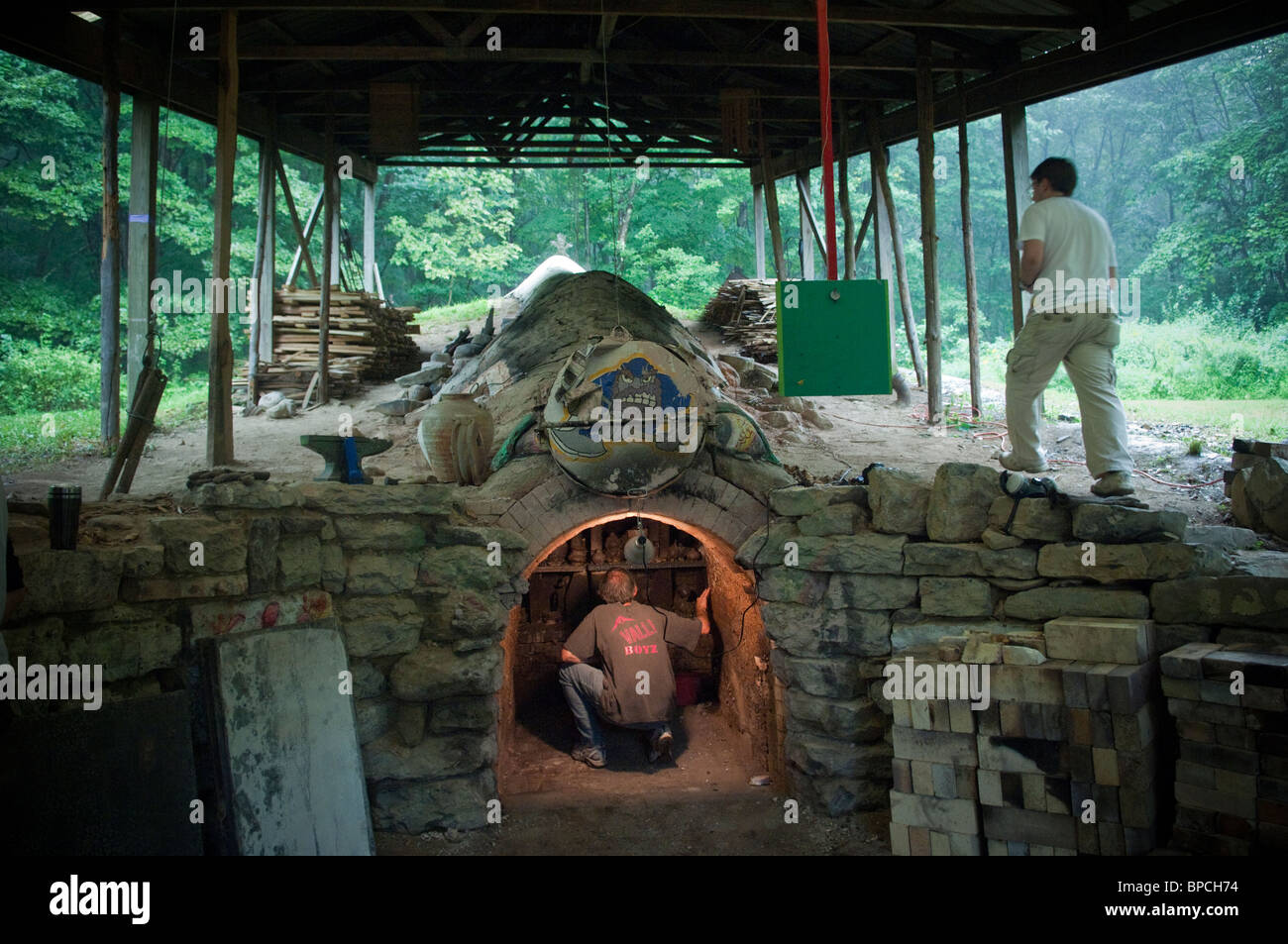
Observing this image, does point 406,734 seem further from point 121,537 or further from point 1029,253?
point 1029,253

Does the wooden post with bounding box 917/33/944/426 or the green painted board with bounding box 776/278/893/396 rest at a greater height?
the wooden post with bounding box 917/33/944/426

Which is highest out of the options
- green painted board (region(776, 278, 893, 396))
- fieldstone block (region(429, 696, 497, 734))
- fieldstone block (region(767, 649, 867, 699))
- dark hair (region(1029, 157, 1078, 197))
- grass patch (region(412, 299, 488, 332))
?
grass patch (region(412, 299, 488, 332))

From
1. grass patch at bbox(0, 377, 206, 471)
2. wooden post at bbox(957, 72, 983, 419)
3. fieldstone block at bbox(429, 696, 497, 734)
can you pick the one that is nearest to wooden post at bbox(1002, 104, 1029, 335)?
wooden post at bbox(957, 72, 983, 419)

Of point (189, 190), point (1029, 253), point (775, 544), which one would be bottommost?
point (775, 544)

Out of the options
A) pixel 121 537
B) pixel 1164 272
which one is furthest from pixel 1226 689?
pixel 1164 272

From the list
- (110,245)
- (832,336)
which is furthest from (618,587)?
(110,245)

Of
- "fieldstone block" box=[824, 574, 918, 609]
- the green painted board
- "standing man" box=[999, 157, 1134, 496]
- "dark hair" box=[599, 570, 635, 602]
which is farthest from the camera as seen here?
"dark hair" box=[599, 570, 635, 602]

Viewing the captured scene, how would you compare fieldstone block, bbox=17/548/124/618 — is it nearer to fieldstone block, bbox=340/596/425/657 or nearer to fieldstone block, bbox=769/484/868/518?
fieldstone block, bbox=340/596/425/657

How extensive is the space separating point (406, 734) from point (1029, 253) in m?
4.54

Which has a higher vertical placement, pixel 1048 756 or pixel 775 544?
pixel 775 544

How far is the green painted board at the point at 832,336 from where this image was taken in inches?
174

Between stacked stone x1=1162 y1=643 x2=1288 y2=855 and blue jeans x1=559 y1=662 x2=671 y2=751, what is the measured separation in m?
3.96

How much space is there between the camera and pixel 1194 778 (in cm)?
405

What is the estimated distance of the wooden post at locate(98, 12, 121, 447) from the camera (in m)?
7.43
